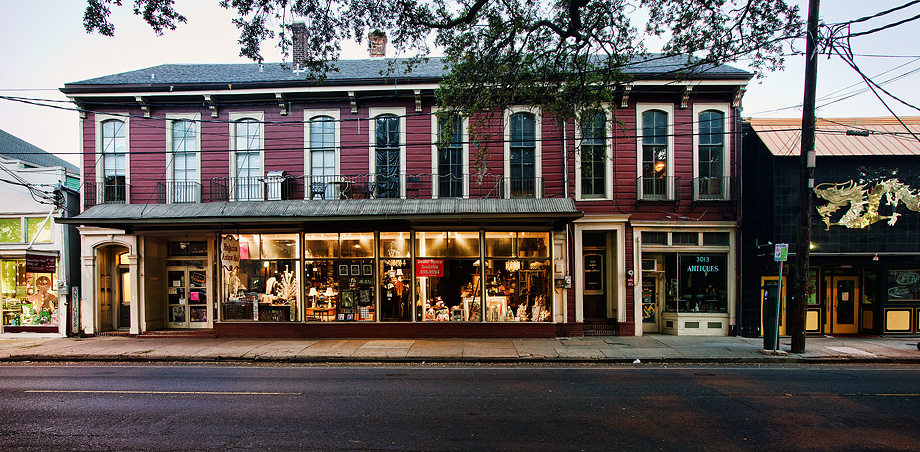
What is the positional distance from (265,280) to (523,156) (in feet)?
28.9

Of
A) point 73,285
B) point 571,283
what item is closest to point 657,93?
point 571,283

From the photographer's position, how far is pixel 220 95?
48.3 feet

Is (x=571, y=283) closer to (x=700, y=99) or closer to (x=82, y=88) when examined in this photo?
(x=700, y=99)

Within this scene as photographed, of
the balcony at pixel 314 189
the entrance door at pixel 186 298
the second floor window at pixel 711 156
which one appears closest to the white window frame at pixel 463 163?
the balcony at pixel 314 189

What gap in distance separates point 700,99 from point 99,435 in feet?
52.7

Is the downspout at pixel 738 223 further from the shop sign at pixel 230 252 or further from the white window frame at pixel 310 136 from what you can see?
the shop sign at pixel 230 252

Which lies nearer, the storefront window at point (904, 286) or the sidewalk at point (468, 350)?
the sidewalk at point (468, 350)

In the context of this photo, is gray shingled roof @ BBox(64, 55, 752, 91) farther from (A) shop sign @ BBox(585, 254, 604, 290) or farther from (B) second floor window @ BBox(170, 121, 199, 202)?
(A) shop sign @ BBox(585, 254, 604, 290)

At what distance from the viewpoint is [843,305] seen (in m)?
14.6

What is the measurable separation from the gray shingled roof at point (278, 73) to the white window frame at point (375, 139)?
995 mm

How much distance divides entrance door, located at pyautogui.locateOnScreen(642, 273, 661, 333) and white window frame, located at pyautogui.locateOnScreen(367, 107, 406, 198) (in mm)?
8170

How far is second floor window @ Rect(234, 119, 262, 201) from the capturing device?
1498 cm

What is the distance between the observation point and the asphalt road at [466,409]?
19.3 feet

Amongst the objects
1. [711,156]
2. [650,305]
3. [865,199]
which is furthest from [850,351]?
[711,156]
